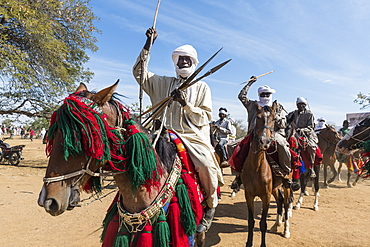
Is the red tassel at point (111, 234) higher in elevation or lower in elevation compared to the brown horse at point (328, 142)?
lower

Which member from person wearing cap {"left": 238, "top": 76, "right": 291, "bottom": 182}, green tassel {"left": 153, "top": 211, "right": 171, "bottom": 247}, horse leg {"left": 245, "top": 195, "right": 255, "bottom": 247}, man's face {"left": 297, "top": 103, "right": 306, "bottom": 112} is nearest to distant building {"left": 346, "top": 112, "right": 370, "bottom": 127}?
man's face {"left": 297, "top": 103, "right": 306, "bottom": 112}

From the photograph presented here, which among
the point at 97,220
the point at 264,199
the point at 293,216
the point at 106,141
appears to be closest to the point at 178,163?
the point at 106,141

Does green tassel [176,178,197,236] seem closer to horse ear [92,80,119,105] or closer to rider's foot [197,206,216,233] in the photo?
rider's foot [197,206,216,233]

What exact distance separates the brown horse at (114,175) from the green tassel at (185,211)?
9cm

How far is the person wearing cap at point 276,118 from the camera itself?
552 centimetres

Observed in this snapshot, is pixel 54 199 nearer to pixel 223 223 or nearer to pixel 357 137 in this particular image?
pixel 357 137

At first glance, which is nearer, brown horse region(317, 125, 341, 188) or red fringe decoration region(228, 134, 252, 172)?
red fringe decoration region(228, 134, 252, 172)

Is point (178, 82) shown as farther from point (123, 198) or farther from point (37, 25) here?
point (37, 25)

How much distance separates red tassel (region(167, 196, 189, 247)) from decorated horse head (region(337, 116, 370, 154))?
9.98 ft

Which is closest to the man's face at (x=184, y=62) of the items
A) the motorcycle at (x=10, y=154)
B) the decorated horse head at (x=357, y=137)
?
the decorated horse head at (x=357, y=137)

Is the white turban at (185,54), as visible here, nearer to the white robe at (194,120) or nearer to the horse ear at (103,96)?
the white robe at (194,120)

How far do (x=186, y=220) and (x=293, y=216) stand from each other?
618 centimetres

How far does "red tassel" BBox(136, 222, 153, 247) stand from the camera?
2.36 m

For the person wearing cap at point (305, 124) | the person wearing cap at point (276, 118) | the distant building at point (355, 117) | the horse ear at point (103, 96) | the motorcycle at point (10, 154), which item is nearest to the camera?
the horse ear at point (103, 96)
